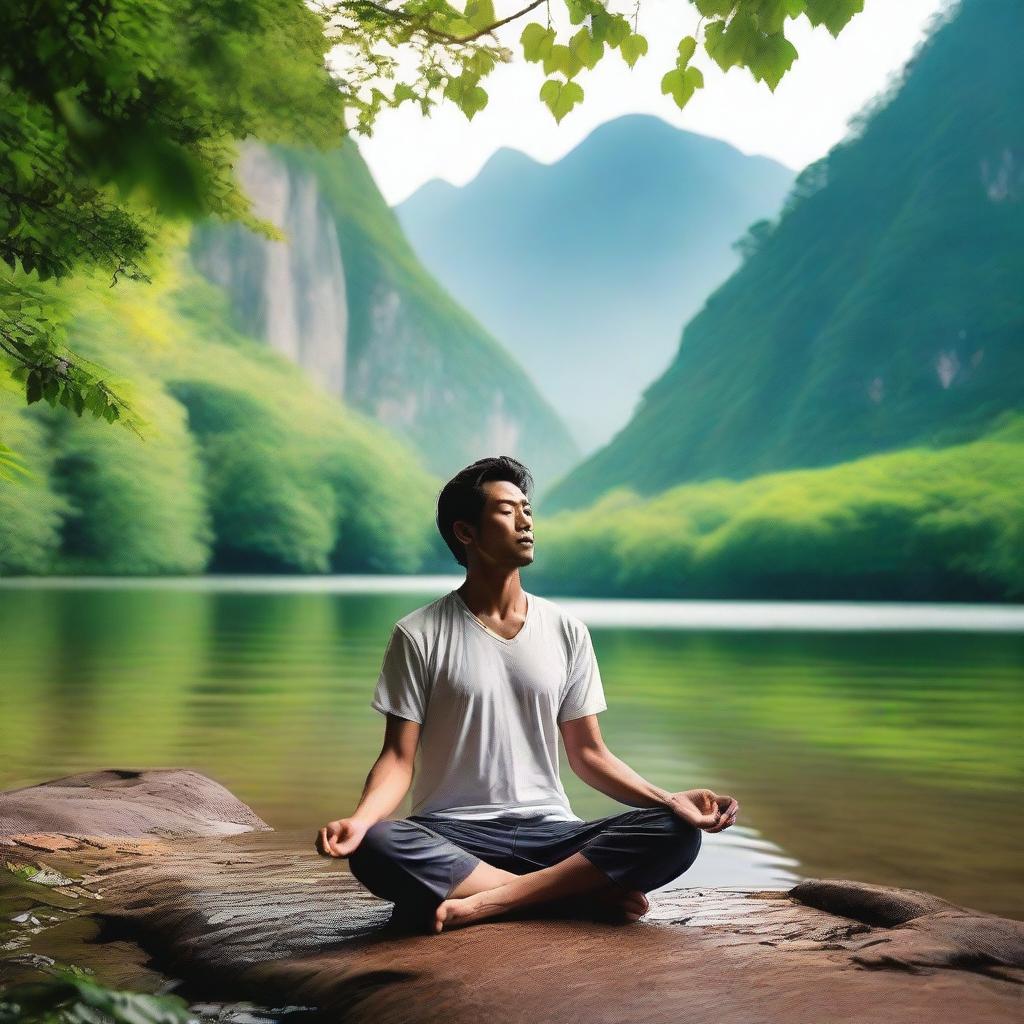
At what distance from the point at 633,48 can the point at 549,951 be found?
99.7 inches

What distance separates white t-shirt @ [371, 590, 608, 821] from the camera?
11.7 feet

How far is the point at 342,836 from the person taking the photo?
3297 mm

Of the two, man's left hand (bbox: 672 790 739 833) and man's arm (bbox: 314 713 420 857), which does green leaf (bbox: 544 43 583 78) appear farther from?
man's left hand (bbox: 672 790 739 833)

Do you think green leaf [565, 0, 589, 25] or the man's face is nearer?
the man's face

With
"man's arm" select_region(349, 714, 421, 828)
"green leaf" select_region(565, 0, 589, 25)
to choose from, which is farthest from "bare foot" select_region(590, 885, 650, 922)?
"green leaf" select_region(565, 0, 589, 25)

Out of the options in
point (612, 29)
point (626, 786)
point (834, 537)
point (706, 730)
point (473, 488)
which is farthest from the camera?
point (834, 537)

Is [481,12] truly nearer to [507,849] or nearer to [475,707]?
[475,707]

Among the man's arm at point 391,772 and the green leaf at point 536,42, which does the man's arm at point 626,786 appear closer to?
the man's arm at point 391,772

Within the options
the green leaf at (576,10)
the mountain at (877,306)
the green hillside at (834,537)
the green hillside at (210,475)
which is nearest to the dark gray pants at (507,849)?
the green leaf at (576,10)

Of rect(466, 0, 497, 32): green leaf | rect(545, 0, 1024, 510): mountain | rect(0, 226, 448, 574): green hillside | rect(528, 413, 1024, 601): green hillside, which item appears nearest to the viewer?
rect(466, 0, 497, 32): green leaf

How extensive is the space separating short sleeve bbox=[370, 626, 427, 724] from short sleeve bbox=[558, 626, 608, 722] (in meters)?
0.42

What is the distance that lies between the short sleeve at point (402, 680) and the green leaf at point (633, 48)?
1.80 m

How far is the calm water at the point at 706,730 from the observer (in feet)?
21.7

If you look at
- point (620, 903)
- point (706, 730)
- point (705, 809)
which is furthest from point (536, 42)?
point (706, 730)
